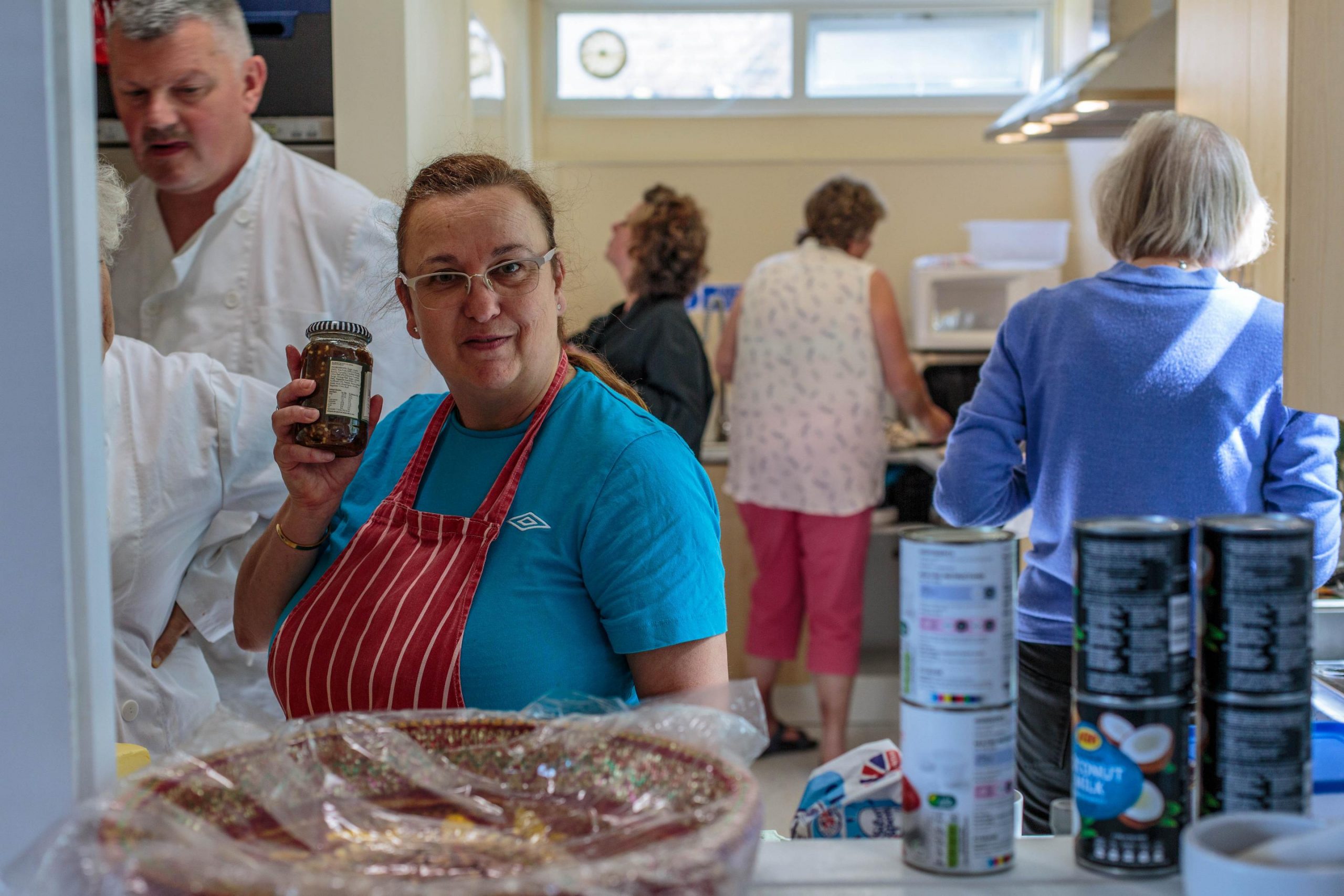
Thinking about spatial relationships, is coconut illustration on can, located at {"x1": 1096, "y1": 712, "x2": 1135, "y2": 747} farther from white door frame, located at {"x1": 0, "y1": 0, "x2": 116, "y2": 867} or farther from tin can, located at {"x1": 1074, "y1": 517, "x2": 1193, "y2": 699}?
white door frame, located at {"x1": 0, "y1": 0, "x2": 116, "y2": 867}

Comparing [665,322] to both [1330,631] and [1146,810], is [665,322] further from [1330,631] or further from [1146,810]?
[1146,810]

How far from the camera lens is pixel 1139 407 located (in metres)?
1.68

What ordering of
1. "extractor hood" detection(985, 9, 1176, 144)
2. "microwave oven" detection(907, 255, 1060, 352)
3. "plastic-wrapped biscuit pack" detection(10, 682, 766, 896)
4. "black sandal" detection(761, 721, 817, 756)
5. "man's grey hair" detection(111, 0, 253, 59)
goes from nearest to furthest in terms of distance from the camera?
"plastic-wrapped biscuit pack" detection(10, 682, 766, 896)
"man's grey hair" detection(111, 0, 253, 59)
"extractor hood" detection(985, 9, 1176, 144)
"black sandal" detection(761, 721, 817, 756)
"microwave oven" detection(907, 255, 1060, 352)

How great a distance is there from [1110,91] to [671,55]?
2.46m

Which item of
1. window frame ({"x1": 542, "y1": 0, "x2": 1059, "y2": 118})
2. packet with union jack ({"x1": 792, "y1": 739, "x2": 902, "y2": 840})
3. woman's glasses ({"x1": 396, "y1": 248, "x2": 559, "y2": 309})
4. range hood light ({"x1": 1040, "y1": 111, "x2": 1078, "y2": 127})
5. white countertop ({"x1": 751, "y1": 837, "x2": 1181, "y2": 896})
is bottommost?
packet with union jack ({"x1": 792, "y1": 739, "x2": 902, "y2": 840})

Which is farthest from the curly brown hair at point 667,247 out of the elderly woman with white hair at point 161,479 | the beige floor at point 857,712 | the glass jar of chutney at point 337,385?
the glass jar of chutney at point 337,385

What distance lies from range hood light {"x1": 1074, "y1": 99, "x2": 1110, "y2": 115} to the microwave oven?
1.15 metres

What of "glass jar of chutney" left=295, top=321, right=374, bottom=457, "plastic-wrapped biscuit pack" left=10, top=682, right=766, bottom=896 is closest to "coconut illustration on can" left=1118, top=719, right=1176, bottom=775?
"plastic-wrapped biscuit pack" left=10, top=682, right=766, bottom=896

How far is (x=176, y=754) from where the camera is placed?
733 millimetres

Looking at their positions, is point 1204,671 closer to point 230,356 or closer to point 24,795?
point 24,795

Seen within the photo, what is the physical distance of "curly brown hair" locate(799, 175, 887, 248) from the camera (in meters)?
3.41

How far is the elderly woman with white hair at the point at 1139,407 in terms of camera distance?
166 centimetres

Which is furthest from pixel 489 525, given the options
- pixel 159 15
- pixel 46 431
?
pixel 159 15

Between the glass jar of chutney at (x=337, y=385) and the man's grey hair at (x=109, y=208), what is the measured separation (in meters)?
0.47
